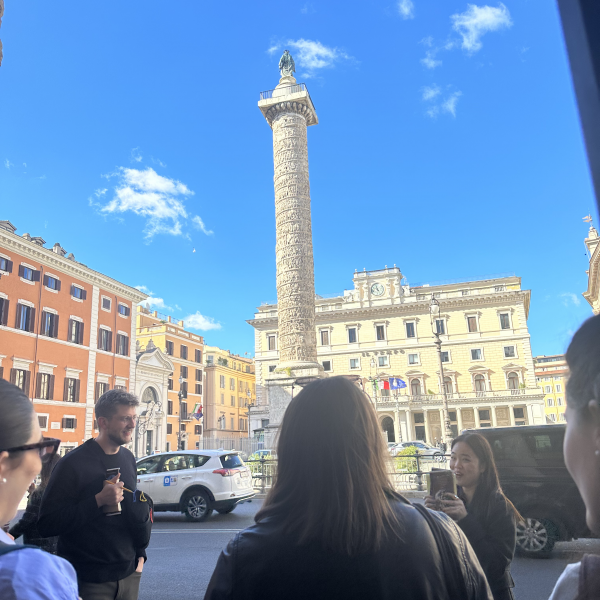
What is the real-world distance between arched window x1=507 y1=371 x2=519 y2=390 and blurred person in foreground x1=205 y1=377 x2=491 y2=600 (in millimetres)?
46478

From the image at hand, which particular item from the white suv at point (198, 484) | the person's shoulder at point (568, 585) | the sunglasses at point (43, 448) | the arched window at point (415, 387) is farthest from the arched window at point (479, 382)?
the person's shoulder at point (568, 585)

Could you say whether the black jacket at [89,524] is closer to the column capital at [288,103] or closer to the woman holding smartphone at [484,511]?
the woman holding smartphone at [484,511]

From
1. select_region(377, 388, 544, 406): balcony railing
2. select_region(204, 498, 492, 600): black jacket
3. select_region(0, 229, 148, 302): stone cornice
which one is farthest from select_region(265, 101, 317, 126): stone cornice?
select_region(377, 388, 544, 406): balcony railing

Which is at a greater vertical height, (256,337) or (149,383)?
(256,337)

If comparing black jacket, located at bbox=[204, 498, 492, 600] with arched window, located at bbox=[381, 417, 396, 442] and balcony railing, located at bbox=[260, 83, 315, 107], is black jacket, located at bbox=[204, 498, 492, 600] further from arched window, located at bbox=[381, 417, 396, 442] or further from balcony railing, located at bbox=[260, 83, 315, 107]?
arched window, located at bbox=[381, 417, 396, 442]

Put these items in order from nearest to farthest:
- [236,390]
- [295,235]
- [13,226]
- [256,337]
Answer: [295,235]
[13,226]
[256,337]
[236,390]

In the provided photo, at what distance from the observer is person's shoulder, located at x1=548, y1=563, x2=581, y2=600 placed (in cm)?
93

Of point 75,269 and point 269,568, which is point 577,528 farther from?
point 75,269

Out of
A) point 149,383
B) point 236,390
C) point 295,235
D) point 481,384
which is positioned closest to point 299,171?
point 295,235

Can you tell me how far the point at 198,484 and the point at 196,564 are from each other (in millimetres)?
4151

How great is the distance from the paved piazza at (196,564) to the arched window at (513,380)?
39.1 m

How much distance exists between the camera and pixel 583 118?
984mm

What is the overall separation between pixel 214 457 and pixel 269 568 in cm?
1018

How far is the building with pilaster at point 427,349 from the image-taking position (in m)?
43.7
